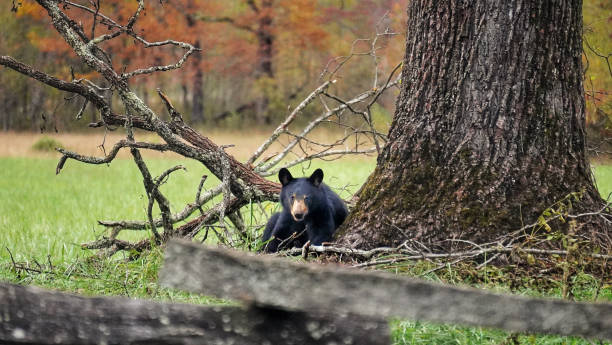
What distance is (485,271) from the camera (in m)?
4.07

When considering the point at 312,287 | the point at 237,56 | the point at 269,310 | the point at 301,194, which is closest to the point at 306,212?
the point at 301,194

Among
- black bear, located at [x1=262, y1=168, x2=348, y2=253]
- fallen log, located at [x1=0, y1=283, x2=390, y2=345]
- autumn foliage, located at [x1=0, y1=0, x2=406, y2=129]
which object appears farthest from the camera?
autumn foliage, located at [x1=0, y1=0, x2=406, y2=129]

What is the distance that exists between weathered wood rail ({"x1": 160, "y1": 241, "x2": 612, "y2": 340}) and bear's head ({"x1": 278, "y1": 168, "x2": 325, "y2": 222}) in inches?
122

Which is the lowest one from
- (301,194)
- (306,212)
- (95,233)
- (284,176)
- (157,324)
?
(95,233)

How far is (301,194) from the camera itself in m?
5.32

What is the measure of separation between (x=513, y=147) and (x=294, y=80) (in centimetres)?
2911

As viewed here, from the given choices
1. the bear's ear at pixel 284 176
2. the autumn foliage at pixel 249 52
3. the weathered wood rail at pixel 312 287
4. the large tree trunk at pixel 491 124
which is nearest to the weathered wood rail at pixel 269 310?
the weathered wood rail at pixel 312 287

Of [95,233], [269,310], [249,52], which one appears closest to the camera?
[269,310]

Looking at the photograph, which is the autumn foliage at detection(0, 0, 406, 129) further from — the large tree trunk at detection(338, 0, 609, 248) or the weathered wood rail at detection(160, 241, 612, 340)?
the weathered wood rail at detection(160, 241, 612, 340)

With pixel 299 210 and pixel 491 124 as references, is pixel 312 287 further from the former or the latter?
pixel 299 210

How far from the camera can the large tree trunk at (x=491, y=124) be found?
448 cm

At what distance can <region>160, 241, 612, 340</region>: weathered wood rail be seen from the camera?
1.97 metres

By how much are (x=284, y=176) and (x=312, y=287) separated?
3594 mm

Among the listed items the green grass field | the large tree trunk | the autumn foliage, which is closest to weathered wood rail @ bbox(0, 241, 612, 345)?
the green grass field
